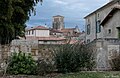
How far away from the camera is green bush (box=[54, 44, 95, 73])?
46.2 ft

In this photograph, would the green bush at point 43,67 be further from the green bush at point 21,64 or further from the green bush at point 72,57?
the green bush at point 72,57

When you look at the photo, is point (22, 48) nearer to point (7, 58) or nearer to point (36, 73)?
point (7, 58)

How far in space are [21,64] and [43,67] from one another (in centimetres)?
115

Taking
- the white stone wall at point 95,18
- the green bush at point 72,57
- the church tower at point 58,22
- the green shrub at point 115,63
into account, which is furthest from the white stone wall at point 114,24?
the church tower at point 58,22

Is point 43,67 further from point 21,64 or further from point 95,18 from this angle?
point 95,18

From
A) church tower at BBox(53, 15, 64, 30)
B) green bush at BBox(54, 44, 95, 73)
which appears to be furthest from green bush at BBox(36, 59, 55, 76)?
church tower at BBox(53, 15, 64, 30)

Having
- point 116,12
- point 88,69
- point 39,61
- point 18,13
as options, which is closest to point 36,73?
point 39,61

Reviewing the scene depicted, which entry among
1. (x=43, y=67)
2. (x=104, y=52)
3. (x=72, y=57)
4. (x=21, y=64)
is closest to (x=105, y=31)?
(x=104, y=52)

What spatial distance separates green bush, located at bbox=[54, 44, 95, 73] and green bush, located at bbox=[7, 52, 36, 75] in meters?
1.35

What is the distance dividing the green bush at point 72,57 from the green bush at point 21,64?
135cm

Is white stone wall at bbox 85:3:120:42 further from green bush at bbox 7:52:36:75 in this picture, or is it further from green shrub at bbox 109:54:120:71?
green bush at bbox 7:52:36:75

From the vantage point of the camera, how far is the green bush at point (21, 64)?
45.1 ft

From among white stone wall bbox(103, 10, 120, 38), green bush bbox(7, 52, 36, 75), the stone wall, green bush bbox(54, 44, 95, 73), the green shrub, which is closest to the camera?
green bush bbox(7, 52, 36, 75)

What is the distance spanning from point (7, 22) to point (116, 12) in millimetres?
17772
